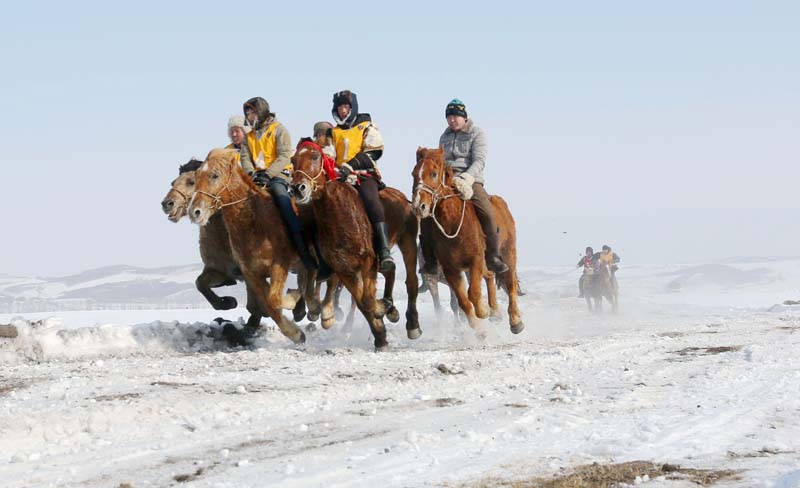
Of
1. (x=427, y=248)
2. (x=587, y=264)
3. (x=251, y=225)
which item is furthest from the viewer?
(x=587, y=264)

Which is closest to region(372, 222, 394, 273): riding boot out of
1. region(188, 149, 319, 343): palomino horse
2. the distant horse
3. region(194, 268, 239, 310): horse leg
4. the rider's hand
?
region(188, 149, 319, 343): palomino horse

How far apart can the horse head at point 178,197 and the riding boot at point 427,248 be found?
329cm

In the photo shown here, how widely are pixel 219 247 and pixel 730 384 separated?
728 cm

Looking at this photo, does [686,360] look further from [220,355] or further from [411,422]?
[220,355]

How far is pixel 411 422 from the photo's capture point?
5449 millimetres

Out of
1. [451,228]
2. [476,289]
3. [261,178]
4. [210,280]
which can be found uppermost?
[261,178]

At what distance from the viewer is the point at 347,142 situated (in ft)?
37.7

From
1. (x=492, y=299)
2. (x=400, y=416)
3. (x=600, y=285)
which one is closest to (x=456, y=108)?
(x=492, y=299)

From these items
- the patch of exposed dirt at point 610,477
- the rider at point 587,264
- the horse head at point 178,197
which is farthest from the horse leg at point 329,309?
the rider at point 587,264

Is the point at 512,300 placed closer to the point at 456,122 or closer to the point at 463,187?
the point at 463,187

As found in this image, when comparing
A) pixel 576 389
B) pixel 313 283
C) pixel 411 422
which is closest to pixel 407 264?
pixel 313 283

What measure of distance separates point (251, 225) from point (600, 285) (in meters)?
19.5

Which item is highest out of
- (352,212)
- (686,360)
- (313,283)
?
(352,212)

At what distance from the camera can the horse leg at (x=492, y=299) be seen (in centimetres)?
1288
